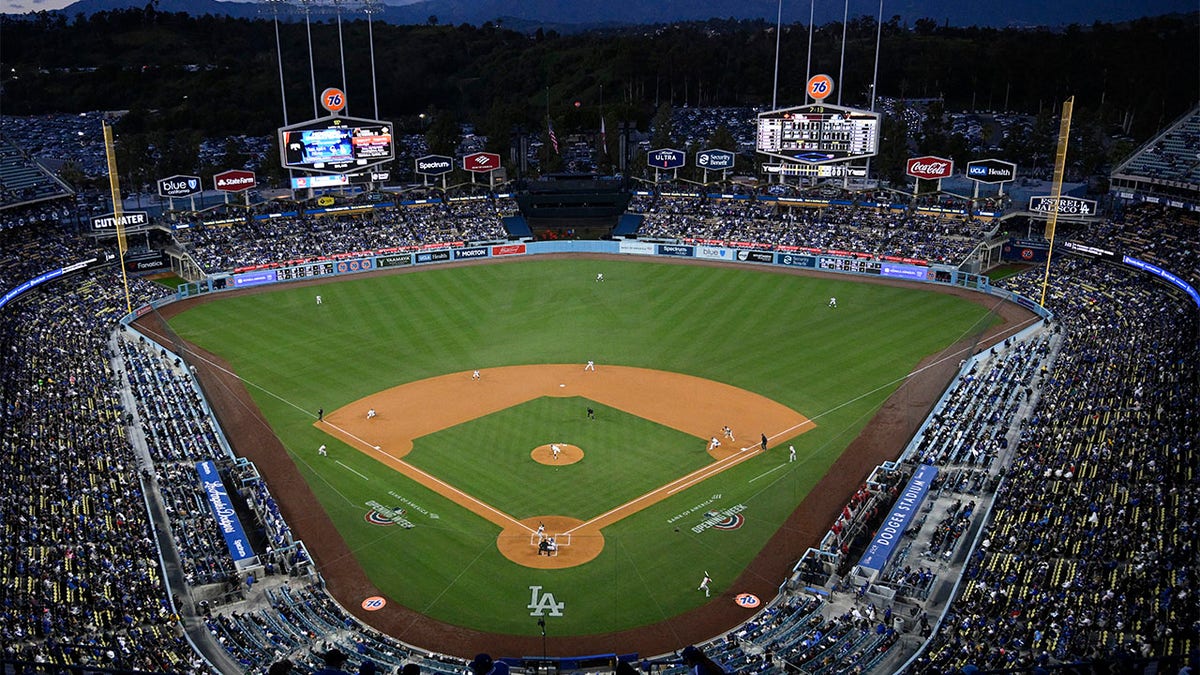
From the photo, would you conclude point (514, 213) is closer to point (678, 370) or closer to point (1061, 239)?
point (678, 370)

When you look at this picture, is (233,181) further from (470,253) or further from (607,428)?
(607,428)

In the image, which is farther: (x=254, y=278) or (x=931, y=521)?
(x=254, y=278)

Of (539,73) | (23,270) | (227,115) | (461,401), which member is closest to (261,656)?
(461,401)

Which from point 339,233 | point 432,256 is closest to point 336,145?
point 339,233

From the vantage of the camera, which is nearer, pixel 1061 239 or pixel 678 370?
pixel 678 370

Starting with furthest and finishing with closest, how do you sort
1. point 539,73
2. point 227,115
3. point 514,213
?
point 539,73 < point 227,115 < point 514,213

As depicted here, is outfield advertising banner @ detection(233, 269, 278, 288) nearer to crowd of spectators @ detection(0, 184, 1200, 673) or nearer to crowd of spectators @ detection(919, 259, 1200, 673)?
crowd of spectators @ detection(0, 184, 1200, 673)

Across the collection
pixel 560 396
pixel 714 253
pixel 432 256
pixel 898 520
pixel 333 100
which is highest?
pixel 333 100
